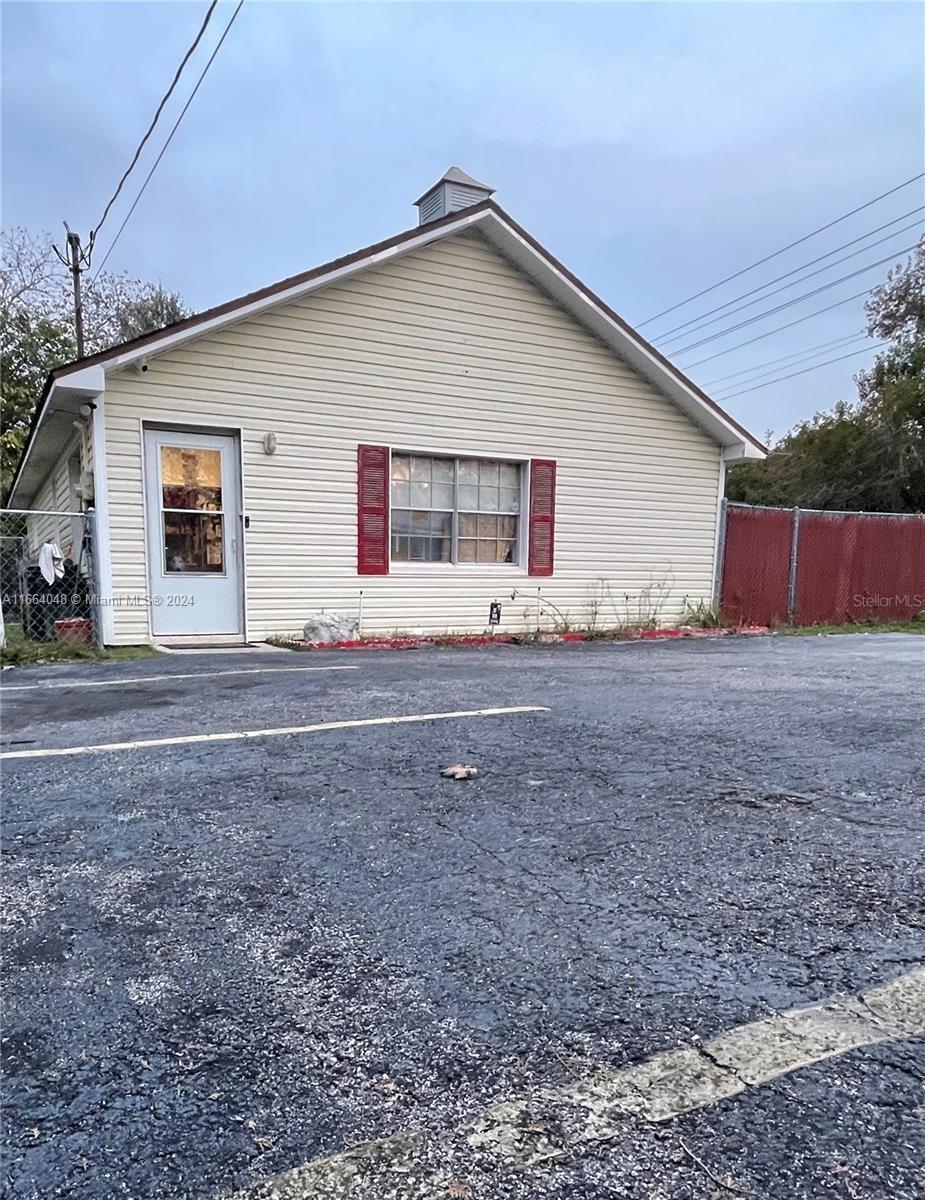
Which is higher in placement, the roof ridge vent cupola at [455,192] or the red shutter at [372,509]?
the roof ridge vent cupola at [455,192]

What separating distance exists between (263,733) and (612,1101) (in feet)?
9.27

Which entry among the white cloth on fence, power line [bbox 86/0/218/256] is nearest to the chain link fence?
the white cloth on fence

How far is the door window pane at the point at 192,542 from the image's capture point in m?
7.54

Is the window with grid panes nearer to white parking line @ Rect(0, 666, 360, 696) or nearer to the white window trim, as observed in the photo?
the white window trim

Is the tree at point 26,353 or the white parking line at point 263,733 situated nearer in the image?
the white parking line at point 263,733

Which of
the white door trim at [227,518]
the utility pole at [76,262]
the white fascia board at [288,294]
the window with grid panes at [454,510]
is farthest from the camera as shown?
the utility pole at [76,262]

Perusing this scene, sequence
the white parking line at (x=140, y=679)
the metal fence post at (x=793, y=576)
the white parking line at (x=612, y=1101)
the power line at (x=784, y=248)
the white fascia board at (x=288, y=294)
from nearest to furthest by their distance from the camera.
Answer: the white parking line at (x=612, y=1101) → the white parking line at (x=140, y=679) → the white fascia board at (x=288, y=294) → the metal fence post at (x=793, y=576) → the power line at (x=784, y=248)

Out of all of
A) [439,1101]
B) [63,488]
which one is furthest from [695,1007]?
[63,488]

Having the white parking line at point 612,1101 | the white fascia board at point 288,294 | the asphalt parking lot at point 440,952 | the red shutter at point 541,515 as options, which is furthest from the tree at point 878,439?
the white parking line at point 612,1101

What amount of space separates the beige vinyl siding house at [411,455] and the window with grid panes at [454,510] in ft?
0.10

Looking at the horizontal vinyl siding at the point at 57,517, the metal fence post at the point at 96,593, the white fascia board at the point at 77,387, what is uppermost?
the white fascia board at the point at 77,387

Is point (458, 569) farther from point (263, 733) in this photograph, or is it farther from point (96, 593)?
point (263, 733)

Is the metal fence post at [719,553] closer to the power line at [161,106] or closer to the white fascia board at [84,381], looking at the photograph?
the white fascia board at [84,381]

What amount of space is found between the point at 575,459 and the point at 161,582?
5.56 metres
